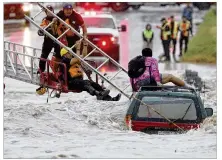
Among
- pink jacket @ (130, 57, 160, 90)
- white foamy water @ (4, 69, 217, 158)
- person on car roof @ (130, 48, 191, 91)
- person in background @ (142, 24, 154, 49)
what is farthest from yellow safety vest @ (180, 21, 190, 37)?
pink jacket @ (130, 57, 160, 90)

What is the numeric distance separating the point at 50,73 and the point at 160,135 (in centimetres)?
498

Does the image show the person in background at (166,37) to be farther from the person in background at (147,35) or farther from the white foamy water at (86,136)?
the white foamy water at (86,136)

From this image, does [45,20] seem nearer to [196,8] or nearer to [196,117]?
[196,117]

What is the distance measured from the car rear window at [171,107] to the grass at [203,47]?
15274 millimetres

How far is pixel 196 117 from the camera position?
15.4m

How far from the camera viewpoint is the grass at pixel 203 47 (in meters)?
31.1

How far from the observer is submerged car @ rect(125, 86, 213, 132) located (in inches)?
595

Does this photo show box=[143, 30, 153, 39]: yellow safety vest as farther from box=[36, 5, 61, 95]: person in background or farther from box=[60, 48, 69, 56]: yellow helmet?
box=[60, 48, 69, 56]: yellow helmet

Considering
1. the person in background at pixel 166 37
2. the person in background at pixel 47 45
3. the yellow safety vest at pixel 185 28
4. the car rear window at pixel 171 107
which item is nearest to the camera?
the car rear window at pixel 171 107

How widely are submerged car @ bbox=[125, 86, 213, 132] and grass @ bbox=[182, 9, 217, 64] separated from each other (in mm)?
15271

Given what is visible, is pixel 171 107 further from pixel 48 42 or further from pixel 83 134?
pixel 48 42

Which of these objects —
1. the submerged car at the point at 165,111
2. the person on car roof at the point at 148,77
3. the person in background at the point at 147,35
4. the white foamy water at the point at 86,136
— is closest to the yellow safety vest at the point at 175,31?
the person in background at the point at 147,35

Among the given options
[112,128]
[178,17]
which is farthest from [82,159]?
[178,17]

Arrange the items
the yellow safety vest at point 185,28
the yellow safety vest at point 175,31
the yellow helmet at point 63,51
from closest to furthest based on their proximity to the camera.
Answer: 1. the yellow helmet at point 63,51
2. the yellow safety vest at point 175,31
3. the yellow safety vest at point 185,28
